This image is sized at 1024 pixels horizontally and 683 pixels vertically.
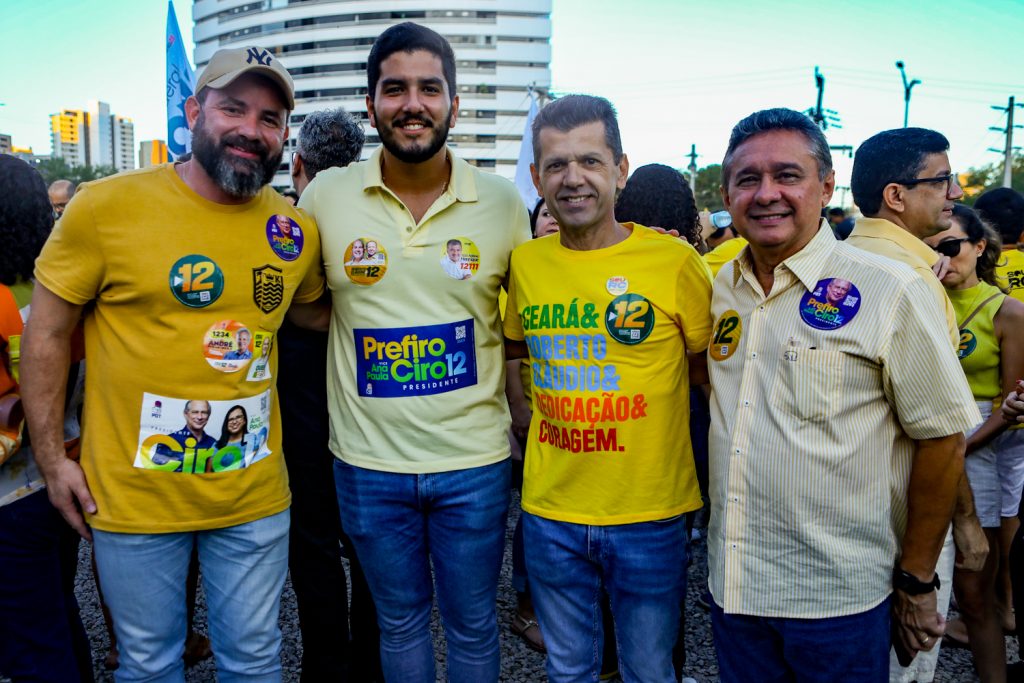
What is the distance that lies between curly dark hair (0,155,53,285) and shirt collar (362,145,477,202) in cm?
113

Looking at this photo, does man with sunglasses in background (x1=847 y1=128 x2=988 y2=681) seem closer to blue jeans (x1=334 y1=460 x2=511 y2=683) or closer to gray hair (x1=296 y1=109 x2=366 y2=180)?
blue jeans (x1=334 y1=460 x2=511 y2=683)

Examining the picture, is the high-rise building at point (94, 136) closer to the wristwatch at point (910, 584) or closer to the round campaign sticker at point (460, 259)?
the round campaign sticker at point (460, 259)

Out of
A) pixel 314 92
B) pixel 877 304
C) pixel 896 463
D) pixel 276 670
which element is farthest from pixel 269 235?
pixel 314 92

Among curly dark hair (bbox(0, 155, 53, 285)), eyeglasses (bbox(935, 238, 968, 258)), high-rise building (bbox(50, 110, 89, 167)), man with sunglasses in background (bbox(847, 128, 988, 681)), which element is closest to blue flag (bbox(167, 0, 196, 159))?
Result: curly dark hair (bbox(0, 155, 53, 285))

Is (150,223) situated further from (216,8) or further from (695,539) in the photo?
(216,8)

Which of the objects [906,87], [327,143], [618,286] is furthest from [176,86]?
[906,87]

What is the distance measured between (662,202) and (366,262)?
1.88 m

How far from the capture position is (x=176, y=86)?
268 inches

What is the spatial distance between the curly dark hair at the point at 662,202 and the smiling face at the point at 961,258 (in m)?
1.12

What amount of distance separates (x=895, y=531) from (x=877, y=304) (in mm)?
642

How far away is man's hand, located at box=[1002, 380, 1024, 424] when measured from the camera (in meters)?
2.53

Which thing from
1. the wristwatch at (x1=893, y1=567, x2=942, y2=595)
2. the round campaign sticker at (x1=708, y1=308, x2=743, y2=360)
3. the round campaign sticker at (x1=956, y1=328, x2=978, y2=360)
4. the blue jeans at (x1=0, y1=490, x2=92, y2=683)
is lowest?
the blue jeans at (x1=0, y1=490, x2=92, y2=683)

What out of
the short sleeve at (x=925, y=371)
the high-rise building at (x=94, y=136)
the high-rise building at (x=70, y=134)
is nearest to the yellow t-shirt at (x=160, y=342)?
the short sleeve at (x=925, y=371)

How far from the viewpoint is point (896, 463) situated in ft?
6.13
